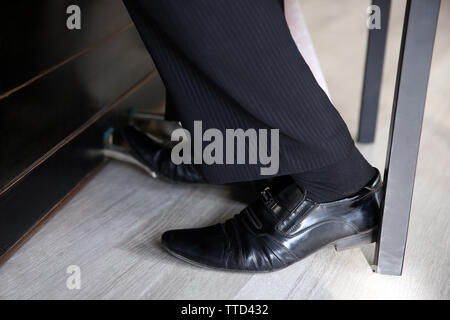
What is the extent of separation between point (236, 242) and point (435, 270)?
0.33m

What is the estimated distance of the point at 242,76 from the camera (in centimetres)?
78

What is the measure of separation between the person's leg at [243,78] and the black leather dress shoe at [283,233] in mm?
71

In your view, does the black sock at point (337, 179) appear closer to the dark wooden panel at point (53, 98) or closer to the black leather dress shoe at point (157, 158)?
the black leather dress shoe at point (157, 158)

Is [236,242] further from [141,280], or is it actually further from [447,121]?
[447,121]

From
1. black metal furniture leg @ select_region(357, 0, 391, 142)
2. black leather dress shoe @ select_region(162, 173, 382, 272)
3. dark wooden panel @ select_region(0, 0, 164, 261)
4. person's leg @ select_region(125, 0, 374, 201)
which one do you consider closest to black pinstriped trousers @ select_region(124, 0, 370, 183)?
person's leg @ select_region(125, 0, 374, 201)

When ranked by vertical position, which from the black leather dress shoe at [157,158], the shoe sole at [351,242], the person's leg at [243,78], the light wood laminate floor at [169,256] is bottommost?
the light wood laminate floor at [169,256]

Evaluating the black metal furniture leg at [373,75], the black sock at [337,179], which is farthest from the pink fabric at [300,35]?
the black metal furniture leg at [373,75]

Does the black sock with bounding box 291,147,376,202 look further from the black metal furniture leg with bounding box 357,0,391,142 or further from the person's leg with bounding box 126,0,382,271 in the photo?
the black metal furniture leg with bounding box 357,0,391,142

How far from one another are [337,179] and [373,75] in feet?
1.64

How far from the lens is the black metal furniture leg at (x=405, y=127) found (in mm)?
807

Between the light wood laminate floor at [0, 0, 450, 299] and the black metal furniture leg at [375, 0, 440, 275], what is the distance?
0.06 metres
